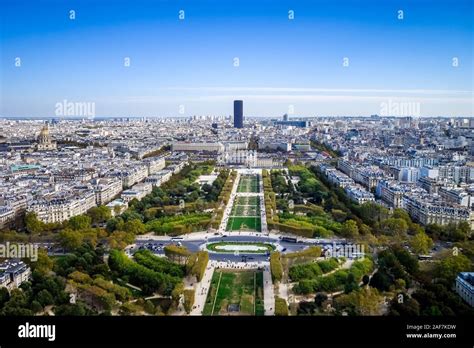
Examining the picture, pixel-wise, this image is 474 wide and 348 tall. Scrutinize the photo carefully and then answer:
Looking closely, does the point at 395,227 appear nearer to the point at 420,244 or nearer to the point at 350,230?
the point at 350,230

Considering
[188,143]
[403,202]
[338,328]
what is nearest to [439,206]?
[403,202]

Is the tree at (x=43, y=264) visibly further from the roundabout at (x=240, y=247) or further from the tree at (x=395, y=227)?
the tree at (x=395, y=227)

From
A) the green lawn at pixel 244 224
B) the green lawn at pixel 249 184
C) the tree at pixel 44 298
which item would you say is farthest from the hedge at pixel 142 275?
the green lawn at pixel 249 184

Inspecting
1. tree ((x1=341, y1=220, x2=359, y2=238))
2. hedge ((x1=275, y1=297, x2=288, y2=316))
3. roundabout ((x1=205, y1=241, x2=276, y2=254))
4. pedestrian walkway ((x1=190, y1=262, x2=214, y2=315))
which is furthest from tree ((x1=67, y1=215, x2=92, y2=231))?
tree ((x1=341, y1=220, x2=359, y2=238))

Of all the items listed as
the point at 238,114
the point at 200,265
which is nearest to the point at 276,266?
the point at 200,265

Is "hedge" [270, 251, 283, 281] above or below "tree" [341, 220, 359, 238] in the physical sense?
below

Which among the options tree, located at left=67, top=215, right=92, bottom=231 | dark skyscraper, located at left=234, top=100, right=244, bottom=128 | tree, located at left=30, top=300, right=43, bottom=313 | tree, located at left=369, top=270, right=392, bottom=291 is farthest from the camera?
dark skyscraper, located at left=234, top=100, right=244, bottom=128

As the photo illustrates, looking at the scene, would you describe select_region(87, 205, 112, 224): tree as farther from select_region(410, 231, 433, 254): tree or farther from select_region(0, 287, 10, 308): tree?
select_region(410, 231, 433, 254): tree
